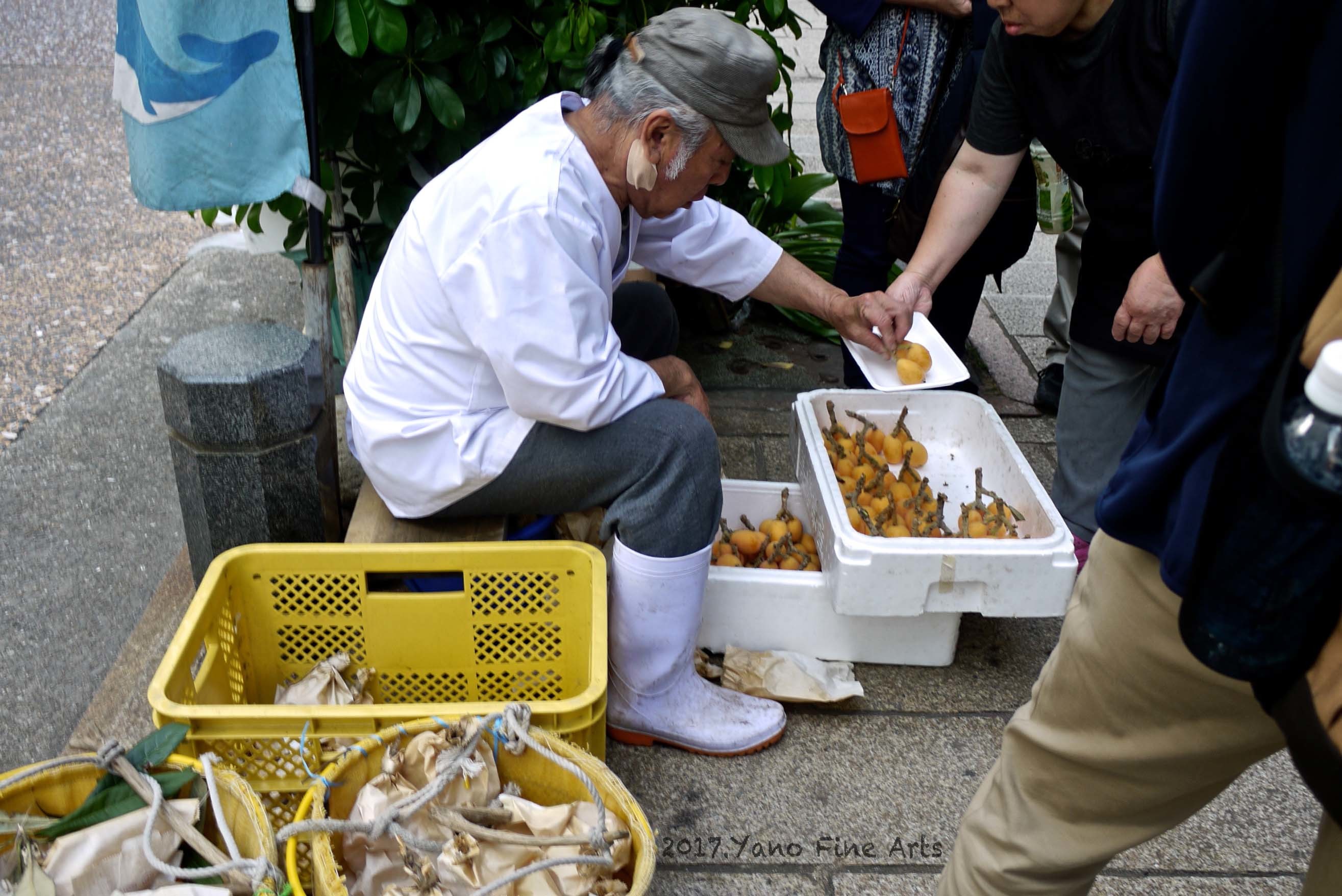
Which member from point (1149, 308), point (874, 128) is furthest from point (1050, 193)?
point (1149, 308)

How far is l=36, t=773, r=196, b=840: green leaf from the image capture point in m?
1.61

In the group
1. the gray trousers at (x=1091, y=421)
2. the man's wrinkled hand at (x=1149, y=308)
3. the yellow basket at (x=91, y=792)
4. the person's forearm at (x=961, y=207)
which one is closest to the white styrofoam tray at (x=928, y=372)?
the person's forearm at (x=961, y=207)

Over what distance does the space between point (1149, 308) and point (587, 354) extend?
1223mm

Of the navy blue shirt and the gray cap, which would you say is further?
the gray cap

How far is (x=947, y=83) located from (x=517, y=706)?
7.32ft

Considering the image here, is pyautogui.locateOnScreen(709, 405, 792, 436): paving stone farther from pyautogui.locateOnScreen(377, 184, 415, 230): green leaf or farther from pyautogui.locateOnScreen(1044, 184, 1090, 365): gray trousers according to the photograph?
pyautogui.locateOnScreen(377, 184, 415, 230): green leaf

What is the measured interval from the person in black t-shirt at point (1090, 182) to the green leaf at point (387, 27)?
1.40 m

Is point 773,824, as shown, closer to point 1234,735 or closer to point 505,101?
A: point 1234,735

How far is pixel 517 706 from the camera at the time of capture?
5.77 ft

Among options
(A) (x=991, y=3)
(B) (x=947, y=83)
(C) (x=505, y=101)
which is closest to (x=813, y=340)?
(B) (x=947, y=83)

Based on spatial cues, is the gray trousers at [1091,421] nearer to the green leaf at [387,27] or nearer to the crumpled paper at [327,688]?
the crumpled paper at [327,688]

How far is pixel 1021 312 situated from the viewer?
4785 mm

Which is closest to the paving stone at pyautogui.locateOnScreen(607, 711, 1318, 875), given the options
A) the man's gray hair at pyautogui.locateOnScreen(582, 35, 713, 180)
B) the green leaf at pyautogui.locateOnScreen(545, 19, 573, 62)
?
the man's gray hair at pyautogui.locateOnScreen(582, 35, 713, 180)

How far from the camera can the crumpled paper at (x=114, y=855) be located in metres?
1.55
